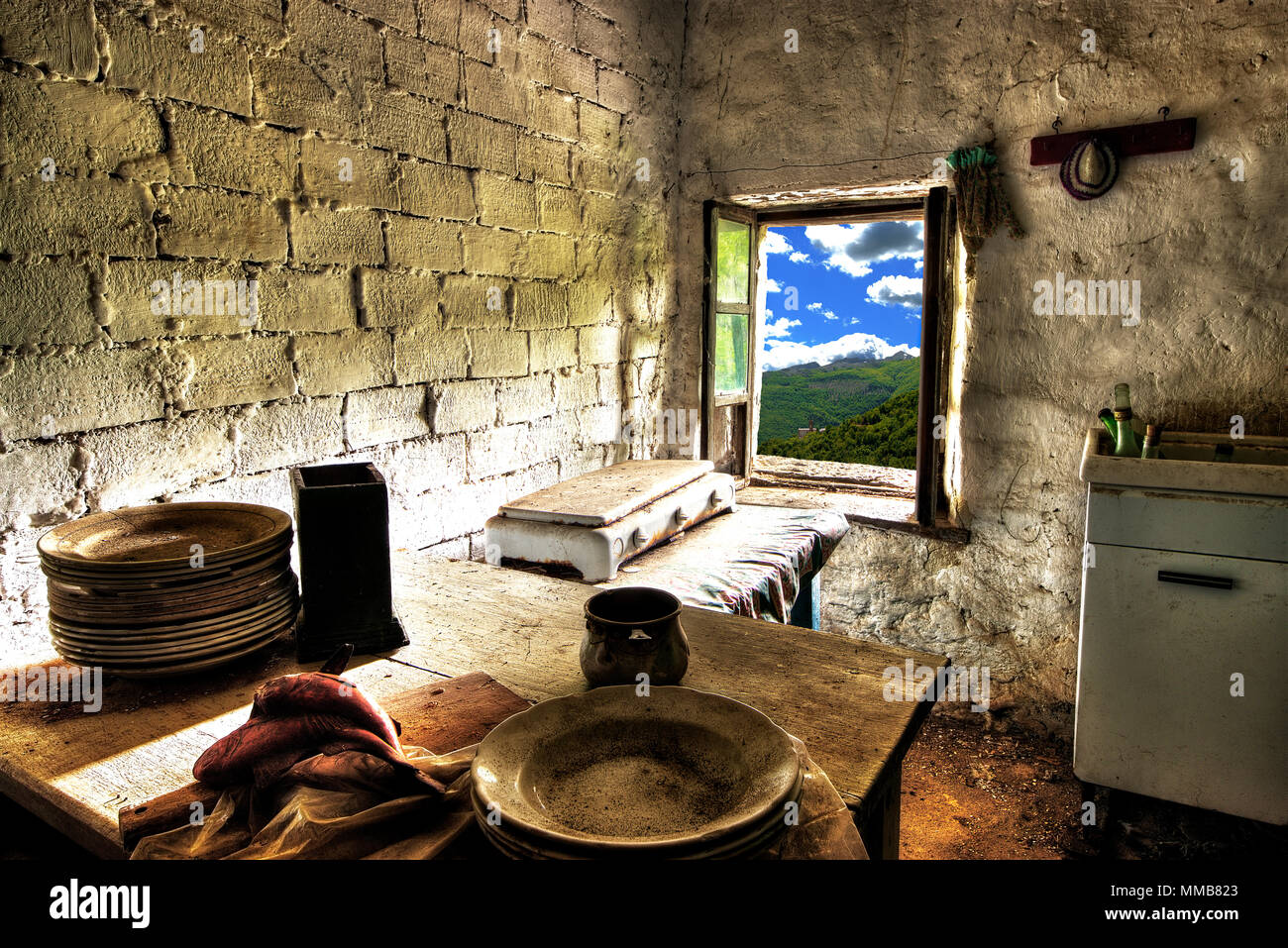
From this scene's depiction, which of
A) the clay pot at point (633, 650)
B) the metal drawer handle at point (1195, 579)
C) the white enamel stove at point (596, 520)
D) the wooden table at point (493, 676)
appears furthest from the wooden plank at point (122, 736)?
the metal drawer handle at point (1195, 579)

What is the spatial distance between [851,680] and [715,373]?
2668 mm

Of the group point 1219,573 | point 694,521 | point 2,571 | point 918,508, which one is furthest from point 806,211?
point 2,571

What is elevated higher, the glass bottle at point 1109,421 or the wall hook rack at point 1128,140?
the wall hook rack at point 1128,140

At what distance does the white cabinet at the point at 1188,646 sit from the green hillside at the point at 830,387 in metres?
4.46

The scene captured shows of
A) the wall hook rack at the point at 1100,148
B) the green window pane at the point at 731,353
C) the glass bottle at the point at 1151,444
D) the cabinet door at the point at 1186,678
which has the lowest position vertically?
the cabinet door at the point at 1186,678

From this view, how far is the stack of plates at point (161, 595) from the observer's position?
1274 millimetres

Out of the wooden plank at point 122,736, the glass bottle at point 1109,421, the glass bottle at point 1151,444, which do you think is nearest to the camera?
the wooden plank at point 122,736

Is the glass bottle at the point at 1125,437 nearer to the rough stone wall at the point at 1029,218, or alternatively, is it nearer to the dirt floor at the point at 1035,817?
the rough stone wall at the point at 1029,218

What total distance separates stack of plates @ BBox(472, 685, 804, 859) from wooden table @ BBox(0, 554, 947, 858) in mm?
176

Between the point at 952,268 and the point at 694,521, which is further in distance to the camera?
the point at 952,268

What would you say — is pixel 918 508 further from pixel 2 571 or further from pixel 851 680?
pixel 2 571

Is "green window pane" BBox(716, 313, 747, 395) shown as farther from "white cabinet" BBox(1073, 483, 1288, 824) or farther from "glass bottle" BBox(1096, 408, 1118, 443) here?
"white cabinet" BBox(1073, 483, 1288, 824)

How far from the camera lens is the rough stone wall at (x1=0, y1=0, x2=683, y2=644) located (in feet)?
5.41

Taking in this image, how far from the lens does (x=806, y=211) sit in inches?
152
